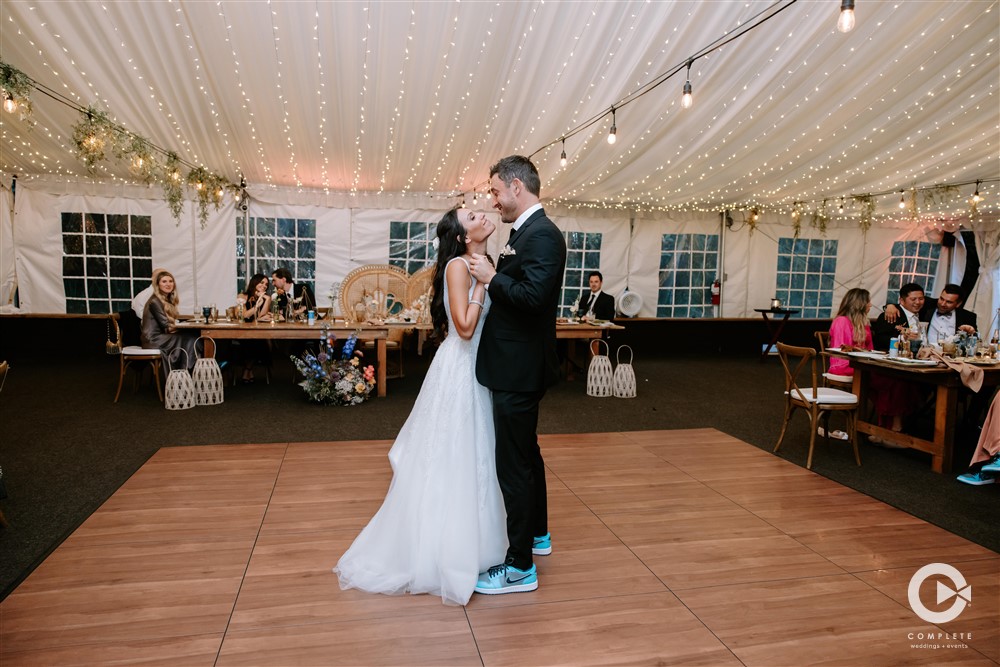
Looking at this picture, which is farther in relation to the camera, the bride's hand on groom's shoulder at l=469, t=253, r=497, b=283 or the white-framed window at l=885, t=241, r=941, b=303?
the white-framed window at l=885, t=241, r=941, b=303

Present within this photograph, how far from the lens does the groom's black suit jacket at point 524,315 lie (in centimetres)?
228

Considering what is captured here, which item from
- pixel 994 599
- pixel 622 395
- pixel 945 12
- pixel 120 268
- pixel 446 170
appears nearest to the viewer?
pixel 994 599

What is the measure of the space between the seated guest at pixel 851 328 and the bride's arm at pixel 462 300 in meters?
4.12

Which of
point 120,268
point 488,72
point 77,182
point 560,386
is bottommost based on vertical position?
point 560,386

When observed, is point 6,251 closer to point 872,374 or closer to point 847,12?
point 847,12

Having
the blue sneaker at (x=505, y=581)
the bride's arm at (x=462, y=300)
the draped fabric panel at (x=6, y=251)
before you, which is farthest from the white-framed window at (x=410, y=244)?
the blue sneaker at (x=505, y=581)

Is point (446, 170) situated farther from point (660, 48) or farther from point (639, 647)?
point (639, 647)

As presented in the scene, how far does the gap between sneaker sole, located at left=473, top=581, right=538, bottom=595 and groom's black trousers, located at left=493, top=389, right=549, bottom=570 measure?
17 cm

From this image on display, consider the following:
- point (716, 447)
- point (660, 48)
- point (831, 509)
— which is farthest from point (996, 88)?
point (831, 509)

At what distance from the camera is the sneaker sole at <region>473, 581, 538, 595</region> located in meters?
2.46

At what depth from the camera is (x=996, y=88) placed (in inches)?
219

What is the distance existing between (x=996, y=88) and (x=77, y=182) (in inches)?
435

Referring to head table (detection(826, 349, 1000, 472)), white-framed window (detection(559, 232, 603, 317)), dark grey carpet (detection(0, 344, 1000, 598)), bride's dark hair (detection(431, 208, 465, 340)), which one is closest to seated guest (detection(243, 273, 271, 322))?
dark grey carpet (detection(0, 344, 1000, 598))

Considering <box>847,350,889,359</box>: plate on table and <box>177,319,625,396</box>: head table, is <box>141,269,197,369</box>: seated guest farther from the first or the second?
<box>847,350,889,359</box>: plate on table
